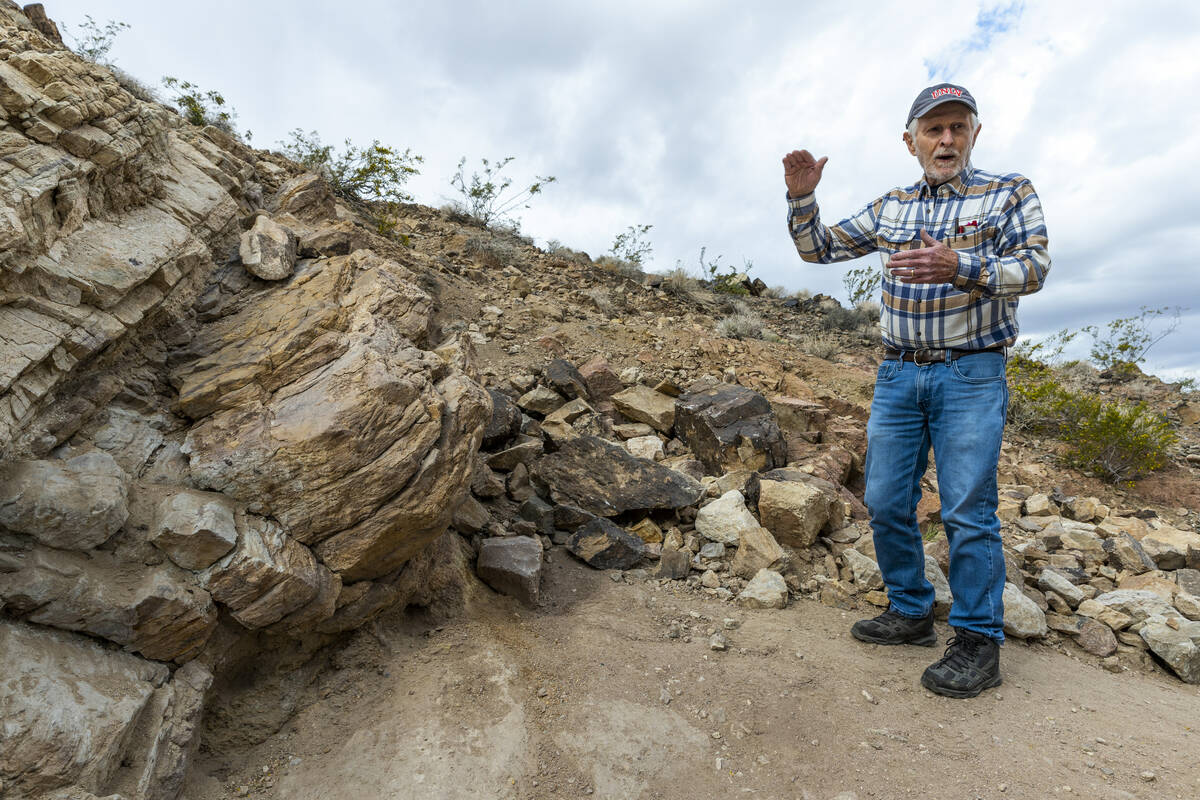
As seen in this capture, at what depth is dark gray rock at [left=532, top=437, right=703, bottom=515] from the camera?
14.6 ft

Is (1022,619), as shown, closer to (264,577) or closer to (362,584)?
(362,584)

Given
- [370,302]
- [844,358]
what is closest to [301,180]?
[370,302]

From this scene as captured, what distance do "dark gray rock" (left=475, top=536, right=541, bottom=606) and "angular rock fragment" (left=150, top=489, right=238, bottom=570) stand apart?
1.53 metres

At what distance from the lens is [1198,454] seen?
795 cm

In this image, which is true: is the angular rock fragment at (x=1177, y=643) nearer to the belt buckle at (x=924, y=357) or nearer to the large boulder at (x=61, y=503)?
the belt buckle at (x=924, y=357)

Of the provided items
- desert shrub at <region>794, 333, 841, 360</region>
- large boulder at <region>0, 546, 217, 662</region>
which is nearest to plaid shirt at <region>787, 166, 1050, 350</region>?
large boulder at <region>0, 546, 217, 662</region>

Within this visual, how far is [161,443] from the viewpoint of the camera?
2.55 meters

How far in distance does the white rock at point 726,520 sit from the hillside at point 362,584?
0.02 metres

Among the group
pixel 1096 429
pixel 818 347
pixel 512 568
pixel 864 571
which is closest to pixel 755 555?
pixel 864 571

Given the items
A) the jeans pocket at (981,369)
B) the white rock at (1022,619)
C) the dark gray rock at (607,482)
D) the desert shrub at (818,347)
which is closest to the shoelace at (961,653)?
the white rock at (1022,619)

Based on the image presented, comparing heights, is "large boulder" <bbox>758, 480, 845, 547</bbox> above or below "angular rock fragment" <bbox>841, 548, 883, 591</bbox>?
above

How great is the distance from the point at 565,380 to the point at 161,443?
3.76 metres

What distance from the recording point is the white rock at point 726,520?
416 centimetres

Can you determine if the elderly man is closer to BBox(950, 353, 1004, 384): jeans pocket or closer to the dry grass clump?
BBox(950, 353, 1004, 384): jeans pocket
